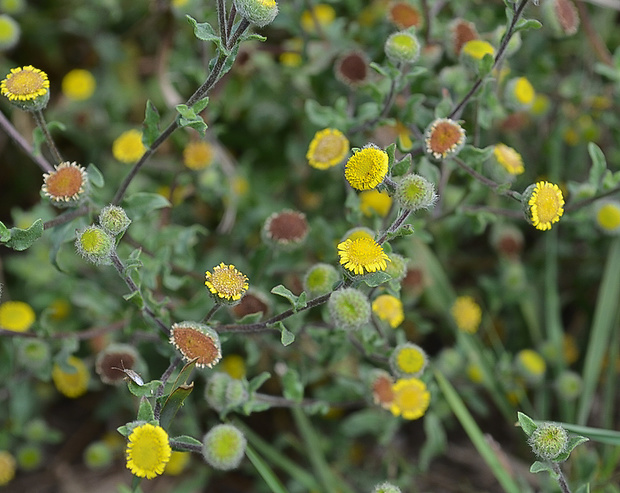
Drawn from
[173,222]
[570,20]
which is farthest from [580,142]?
[173,222]

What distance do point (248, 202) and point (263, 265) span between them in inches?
22.6

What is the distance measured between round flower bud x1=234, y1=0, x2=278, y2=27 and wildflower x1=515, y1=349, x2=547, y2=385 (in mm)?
1628

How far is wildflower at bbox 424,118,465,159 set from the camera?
5.80 ft

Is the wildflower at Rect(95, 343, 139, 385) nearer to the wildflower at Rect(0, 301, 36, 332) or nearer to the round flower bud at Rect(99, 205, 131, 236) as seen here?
the wildflower at Rect(0, 301, 36, 332)

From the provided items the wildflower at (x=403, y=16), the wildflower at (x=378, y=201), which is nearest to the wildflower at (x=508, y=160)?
the wildflower at (x=378, y=201)

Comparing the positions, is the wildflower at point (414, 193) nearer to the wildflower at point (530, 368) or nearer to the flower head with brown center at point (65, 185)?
the flower head with brown center at point (65, 185)

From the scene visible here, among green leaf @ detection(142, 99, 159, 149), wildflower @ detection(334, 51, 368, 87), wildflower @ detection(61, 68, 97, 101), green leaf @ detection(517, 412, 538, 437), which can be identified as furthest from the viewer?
wildflower @ detection(61, 68, 97, 101)

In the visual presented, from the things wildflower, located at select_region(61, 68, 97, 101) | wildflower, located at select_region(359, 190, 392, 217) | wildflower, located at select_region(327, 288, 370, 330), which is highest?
wildflower, located at select_region(327, 288, 370, 330)

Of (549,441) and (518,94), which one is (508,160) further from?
(549,441)

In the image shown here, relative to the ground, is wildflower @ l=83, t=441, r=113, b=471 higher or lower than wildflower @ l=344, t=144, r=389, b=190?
lower

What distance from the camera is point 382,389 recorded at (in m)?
2.08

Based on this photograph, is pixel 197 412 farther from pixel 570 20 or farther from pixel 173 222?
pixel 570 20

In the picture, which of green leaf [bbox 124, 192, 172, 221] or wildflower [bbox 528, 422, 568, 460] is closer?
wildflower [bbox 528, 422, 568, 460]

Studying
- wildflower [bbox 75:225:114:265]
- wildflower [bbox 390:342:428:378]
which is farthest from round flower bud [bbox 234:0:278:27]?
wildflower [bbox 390:342:428:378]
